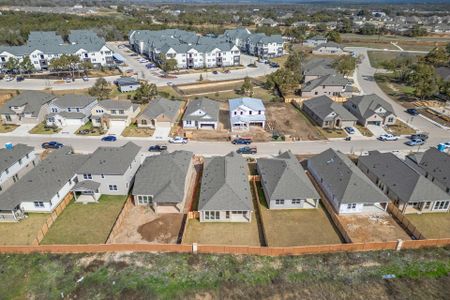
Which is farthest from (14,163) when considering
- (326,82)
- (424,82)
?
(424,82)

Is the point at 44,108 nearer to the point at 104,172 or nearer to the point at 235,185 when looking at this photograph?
the point at 104,172

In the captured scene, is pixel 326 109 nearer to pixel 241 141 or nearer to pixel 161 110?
pixel 241 141

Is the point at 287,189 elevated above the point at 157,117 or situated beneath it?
situated beneath

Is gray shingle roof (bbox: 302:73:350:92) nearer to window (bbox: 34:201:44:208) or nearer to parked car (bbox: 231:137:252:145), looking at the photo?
parked car (bbox: 231:137:252:145)

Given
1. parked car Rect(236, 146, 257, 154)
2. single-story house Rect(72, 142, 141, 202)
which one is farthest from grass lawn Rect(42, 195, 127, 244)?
parked car Rect(236, 146, 257, 154)

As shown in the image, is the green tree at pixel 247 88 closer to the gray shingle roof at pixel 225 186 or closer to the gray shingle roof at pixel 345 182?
the gray shingle roof at pixel 225 186

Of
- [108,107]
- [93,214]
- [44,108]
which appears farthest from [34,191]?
[44,108]
